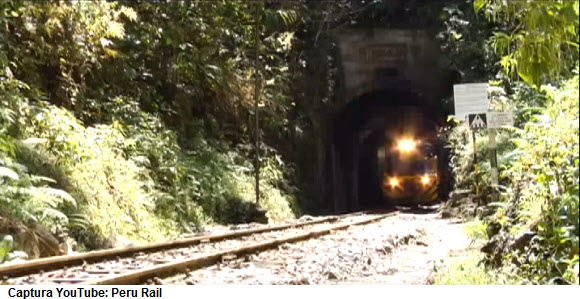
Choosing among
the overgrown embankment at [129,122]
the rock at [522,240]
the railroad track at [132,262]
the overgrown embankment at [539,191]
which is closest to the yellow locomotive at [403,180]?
the overgrown embankment at [129,122]

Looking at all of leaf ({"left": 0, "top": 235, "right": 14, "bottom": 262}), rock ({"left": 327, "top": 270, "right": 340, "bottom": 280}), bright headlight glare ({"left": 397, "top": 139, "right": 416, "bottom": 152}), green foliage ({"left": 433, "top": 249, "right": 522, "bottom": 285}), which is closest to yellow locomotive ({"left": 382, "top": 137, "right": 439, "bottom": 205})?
bright headlight glare ({"left": 397, "top": 139, "right": 416, "bottom": 152})

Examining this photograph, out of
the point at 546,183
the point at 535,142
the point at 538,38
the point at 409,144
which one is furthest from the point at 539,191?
the point at 409,144

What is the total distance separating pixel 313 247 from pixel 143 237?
2.41 metres

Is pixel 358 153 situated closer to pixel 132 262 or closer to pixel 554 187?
pixel 132 262

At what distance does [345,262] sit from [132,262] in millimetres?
1857

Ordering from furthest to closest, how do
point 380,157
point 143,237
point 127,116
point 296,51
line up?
point 380,157, point 296,51, point 127,116, point 143,237

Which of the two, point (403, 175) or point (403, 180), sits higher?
point (403, 175)

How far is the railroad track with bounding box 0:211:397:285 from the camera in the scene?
13.8ft

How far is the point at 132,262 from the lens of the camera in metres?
5.23

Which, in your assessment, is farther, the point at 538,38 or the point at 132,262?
the point at 132,262

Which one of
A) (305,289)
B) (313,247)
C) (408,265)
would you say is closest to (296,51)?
(313,247)

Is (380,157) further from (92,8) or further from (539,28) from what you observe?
(539,28)

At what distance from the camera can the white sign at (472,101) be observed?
3.71 meters

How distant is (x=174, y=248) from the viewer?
6.36m
